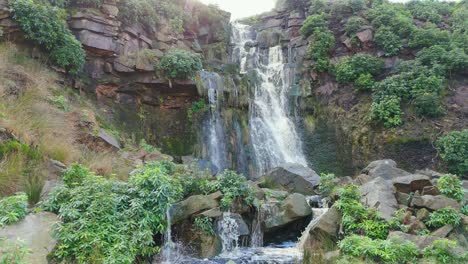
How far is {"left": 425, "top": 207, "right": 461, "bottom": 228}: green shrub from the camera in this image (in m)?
7.07

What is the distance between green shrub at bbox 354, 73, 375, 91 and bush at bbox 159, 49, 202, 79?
8.65 meters

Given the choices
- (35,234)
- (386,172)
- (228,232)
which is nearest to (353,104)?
(386,172)

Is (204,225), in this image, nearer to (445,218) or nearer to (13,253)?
(13,253)

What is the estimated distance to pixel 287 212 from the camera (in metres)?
8.95

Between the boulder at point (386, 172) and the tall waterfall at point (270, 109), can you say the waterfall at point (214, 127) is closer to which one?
the tall waterfall at point (270, 109)

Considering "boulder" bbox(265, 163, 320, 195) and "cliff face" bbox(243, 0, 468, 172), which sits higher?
"cliff face" bbox(243, 0, 468, 172)

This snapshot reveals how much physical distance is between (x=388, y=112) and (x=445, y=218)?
33.6 ft

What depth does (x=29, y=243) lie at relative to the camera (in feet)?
17.3

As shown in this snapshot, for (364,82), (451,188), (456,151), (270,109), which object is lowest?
(451,188)

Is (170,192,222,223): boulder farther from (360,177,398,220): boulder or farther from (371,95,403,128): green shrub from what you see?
(371,95,403,128): green shrub

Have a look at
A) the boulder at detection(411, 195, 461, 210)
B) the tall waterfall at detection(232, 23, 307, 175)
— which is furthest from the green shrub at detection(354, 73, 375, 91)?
the boulder at detection(411, 195, 461, 210)

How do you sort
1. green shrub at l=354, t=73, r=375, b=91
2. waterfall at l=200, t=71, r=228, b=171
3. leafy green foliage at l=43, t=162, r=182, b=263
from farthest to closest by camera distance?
green shrub at l=354, t=73, r=375, b=91 < waterfall at l=200, t=71, r=228, b=171 < leafy green foliage at l=43, t=162, r=182, b=263

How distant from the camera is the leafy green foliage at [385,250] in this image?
19.6ft

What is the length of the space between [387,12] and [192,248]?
18416mm
